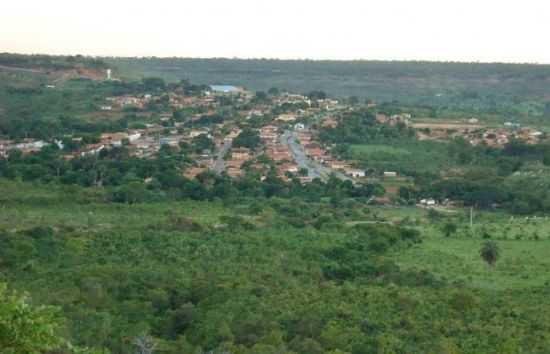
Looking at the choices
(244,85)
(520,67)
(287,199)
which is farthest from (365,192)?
(520,67)

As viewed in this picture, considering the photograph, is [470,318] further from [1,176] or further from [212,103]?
[212,103]

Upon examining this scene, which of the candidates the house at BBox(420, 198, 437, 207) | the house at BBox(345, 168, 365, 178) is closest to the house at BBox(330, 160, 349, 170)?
the house at BBox(345, 168, 365, 178)

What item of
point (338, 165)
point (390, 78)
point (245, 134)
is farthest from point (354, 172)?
point (390, 78)

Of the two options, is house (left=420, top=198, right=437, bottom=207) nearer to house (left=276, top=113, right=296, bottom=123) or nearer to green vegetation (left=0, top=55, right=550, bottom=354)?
green vegetation (left=0, top=55, right=550, bottom=354)

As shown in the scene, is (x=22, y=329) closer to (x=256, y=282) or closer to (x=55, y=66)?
(x=256, y=282)

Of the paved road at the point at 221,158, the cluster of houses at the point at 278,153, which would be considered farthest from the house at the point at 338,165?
the paved road at the point at 221,158

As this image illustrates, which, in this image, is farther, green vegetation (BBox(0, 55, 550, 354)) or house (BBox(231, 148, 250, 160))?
house (BBox(231, 148, 250, 160))
